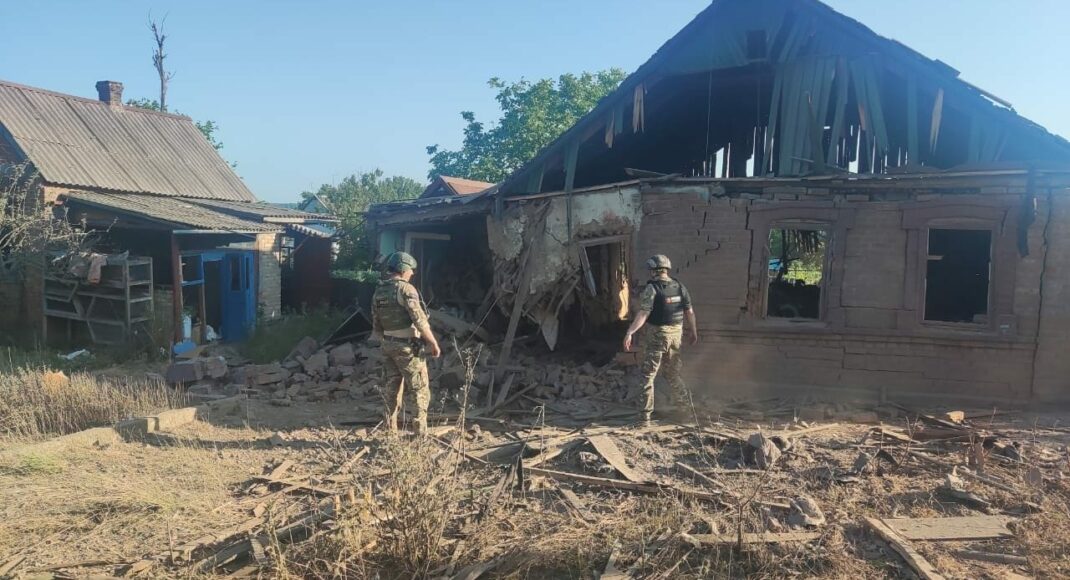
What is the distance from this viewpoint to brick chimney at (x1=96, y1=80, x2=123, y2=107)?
59.8ft

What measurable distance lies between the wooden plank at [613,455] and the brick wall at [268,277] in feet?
40.8

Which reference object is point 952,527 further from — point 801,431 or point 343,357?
point 343,357

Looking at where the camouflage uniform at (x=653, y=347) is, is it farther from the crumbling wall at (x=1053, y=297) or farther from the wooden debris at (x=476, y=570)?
the crumbling wall at (x=1053, y=297)

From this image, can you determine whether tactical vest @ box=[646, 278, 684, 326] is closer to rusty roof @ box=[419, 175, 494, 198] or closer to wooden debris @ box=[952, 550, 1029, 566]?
wooden debris @ box=[952, 550, 1029, 566]

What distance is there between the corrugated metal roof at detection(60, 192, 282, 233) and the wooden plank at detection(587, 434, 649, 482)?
9.79 m

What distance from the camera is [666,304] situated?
7301 mm

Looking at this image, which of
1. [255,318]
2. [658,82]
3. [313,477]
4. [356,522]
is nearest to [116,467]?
[313,477]

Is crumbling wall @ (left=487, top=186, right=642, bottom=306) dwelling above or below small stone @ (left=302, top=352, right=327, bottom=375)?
above

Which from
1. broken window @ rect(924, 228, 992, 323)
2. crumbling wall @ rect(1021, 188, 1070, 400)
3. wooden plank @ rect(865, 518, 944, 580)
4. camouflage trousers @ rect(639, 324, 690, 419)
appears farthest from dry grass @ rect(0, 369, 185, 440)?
broken window @ rect(924, 228, 992, 323)

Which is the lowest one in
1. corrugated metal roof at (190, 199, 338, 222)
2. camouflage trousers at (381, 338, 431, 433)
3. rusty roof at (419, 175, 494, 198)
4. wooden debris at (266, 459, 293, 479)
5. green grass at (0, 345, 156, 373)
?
green grass at (0, 345, 156, 373)

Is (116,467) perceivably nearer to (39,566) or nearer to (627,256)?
(39,566)

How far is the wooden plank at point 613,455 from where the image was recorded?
5605 millimetres

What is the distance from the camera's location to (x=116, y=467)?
624 centimetres

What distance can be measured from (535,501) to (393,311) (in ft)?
8.58
